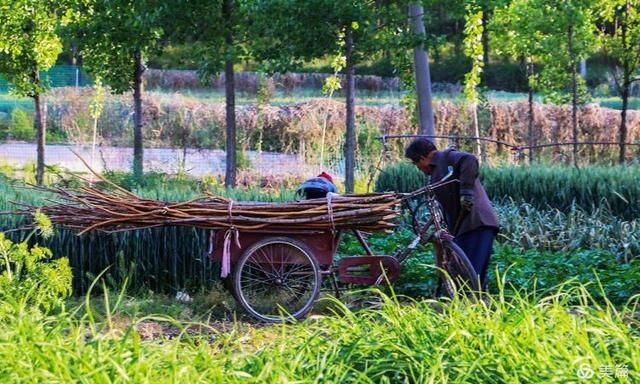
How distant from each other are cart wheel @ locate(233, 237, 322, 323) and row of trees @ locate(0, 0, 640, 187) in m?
4.44

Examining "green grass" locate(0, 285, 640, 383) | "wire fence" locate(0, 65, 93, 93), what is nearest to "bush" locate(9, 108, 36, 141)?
"wire fence" locate(0, 65, 93, 93)

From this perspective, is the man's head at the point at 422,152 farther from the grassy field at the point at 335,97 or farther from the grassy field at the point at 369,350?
the grassy field at the point at 335,97

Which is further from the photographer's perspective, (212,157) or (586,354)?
(212,157)

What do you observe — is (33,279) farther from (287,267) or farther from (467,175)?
(467,175)

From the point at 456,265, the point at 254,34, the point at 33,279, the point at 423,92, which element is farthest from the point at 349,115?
the point at 33,279

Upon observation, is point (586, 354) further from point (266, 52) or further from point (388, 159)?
point (388, 159)

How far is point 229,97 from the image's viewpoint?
12828 mm

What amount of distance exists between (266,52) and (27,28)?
416 cm

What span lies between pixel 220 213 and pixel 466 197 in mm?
1818

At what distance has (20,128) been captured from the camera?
880 inches

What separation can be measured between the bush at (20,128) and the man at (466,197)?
16273mm

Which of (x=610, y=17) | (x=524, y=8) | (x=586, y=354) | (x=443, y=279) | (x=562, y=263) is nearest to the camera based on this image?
(x=586, y=354)

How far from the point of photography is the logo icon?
3885 millimetres

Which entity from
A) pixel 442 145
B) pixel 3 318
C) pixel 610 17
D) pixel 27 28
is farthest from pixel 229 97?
pixel 3 318
